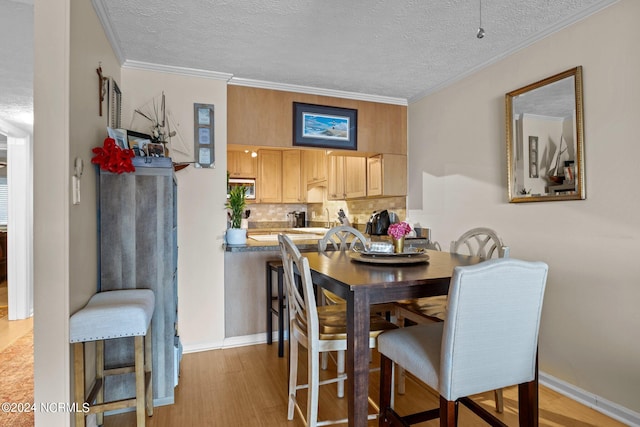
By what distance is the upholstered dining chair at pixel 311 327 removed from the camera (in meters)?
1.68

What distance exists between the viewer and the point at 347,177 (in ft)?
14.6

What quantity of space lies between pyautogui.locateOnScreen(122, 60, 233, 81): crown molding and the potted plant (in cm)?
98

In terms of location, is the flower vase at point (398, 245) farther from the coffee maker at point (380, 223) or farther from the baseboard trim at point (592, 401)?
the coffee maker at point (380, 223)

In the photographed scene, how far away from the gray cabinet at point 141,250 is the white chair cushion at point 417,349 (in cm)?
131

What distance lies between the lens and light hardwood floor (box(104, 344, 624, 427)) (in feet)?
6.57

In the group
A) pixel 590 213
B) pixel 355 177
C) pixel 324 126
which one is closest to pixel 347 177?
pixel 355 177

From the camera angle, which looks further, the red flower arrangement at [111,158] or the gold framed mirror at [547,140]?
the gold framed mirror at [547,140]

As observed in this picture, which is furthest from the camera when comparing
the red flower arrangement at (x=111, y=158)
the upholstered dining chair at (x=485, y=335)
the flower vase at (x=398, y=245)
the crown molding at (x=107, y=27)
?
the flower vase at (x=398, y=245)

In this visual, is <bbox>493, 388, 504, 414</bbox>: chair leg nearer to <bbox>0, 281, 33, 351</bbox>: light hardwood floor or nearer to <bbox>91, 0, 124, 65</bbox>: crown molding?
<bbox>91, 0, 124, 65</bbox>: crown molding

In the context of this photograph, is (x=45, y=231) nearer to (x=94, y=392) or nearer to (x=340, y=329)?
(x=94, y=392)

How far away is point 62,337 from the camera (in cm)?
162

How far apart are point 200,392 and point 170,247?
961mm

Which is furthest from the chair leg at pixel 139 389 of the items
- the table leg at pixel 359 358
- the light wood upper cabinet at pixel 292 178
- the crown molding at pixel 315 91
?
the light wood upper cabinet at pixel 292 178

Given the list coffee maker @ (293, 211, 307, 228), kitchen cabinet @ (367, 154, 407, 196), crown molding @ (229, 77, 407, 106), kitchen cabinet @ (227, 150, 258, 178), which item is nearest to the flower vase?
kitchen cabinet @ (367, 154, 407, 196)
